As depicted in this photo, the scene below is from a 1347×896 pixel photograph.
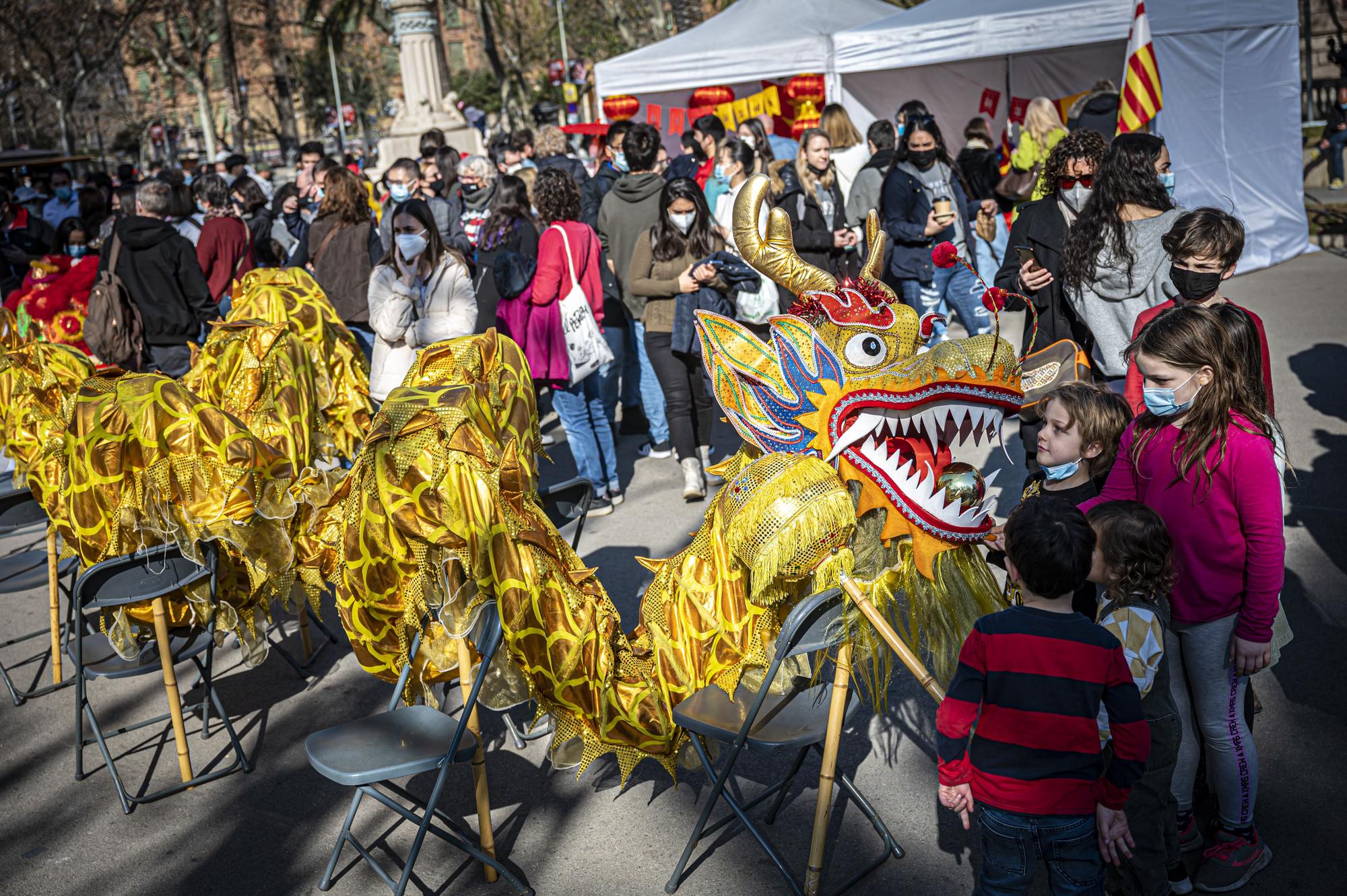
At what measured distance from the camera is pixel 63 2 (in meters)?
30.1

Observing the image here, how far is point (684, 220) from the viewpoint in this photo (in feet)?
19.0

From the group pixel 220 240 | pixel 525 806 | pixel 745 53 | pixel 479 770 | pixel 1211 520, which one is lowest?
pixel 525 806

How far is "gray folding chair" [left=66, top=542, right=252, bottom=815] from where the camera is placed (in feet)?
11.7

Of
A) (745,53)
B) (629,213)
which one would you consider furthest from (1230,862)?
(745,53)

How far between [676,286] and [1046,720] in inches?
152

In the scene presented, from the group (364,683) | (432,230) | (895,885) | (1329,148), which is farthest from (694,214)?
(1329,148)

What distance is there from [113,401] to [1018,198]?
23.1ft

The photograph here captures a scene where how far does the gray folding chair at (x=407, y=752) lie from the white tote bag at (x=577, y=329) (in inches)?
112

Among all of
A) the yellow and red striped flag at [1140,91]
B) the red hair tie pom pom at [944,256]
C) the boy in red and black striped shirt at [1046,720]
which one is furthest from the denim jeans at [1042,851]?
the yellow and red striped flag at [1140,91]

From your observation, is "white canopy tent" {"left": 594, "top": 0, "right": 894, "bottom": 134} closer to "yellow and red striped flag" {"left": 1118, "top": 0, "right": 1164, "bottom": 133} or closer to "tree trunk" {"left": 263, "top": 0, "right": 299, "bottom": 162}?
"yellow and red striped flag" {"left": 1118, "top": 0, "right": 1164, "bottom": 133}

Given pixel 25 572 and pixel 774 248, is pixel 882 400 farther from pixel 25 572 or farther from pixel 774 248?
pixel 25 572

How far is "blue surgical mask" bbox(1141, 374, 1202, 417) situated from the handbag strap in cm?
366

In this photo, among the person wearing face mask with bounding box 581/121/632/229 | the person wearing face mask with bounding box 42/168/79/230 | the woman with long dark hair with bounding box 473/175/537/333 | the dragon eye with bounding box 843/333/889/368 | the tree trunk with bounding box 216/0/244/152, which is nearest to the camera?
the dragon eye with bounding box 843/333/889/368

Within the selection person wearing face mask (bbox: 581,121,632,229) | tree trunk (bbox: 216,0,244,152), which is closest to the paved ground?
person wearing face mask (bbox: 581,121,632,229)
